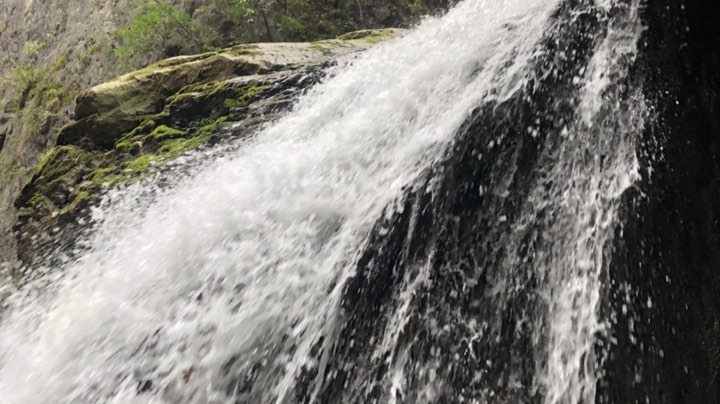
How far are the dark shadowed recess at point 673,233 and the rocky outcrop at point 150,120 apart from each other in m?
4.45

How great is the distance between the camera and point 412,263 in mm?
3119

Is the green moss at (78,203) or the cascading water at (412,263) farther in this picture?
the green moss at (78,203)

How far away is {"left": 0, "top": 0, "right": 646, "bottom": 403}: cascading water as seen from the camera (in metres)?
2.66

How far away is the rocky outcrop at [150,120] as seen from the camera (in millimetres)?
6211

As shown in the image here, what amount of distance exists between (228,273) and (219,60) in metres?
4.61

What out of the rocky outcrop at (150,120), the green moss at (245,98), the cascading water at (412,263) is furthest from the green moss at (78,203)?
the green moss at (245,98)

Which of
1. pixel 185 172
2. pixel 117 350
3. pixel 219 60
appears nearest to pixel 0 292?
pixel 185 172

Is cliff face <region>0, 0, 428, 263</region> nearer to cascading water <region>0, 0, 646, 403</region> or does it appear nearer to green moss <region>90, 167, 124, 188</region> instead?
green moss <region>90, 167, 124, 188</region>

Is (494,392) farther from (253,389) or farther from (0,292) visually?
(0,292)

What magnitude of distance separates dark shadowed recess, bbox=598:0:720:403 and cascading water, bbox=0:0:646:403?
4.4 inches

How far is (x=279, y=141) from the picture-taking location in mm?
5582

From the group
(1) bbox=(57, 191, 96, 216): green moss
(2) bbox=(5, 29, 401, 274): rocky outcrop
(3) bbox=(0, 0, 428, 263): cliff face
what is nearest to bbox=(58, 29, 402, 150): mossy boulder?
(2) bbox=(5, 29, 401, 274): rocky outcrop

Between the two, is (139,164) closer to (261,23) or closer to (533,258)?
(261,23)

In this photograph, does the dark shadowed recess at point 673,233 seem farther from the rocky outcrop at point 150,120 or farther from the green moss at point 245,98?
the green moss at point 245,98
